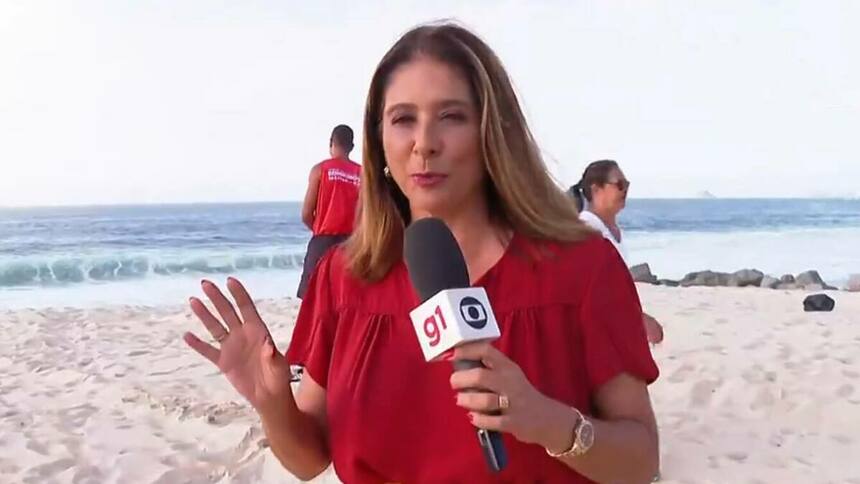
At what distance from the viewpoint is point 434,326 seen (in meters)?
1.53

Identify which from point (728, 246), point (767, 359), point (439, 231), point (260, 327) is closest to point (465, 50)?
point (439, 231)

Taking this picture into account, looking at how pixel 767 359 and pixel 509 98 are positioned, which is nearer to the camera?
pixel 509 98

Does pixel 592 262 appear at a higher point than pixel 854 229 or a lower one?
higher

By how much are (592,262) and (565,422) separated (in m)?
0.39

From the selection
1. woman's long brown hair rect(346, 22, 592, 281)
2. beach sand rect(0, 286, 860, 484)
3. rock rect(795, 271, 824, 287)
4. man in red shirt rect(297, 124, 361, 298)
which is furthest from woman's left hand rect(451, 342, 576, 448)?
rock rect(795, 271, 824, 287)

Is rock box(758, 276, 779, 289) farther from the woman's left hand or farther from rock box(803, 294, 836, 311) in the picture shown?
the woman's left hand

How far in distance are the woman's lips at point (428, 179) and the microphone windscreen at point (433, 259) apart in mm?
156

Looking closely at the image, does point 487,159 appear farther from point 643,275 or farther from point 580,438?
point 643,275

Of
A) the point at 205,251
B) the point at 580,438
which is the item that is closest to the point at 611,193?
the point at 580,438

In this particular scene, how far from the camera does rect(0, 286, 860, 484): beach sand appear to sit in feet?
16.6

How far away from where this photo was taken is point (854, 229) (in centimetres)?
3394

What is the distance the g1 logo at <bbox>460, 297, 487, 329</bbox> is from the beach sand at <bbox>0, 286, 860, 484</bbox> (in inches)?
133

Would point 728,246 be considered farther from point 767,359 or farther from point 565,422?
point 565,422

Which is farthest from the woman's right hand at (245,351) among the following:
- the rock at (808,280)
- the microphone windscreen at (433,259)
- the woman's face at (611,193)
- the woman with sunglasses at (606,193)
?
the rock at (808,280)
